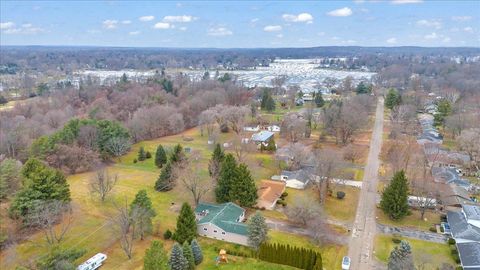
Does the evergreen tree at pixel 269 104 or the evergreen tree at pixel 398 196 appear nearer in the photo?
the evergreen tree at pixel 398 196

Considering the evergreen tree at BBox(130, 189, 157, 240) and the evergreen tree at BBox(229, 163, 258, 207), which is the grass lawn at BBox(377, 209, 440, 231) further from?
the evergreen tree at BBox(130, 189, 157, 240)

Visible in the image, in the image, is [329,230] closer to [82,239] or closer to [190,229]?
[190,229]

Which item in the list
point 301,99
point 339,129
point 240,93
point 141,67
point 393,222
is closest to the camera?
point 393,222

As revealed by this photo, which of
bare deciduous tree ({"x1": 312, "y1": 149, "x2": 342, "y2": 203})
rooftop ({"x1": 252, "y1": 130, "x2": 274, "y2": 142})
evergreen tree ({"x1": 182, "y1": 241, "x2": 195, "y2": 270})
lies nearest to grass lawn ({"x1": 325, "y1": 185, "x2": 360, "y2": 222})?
bare deciduous tree ({"x1": 312, "y1": 149, "x2": 342, "y2": 203})

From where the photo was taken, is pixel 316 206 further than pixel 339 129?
No

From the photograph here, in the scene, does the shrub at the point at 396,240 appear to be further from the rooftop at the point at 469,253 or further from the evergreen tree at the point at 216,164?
the evergreen tree at the point at 216,164

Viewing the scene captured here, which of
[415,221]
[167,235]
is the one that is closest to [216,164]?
[167,235]

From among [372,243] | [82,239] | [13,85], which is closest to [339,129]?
[372,243]

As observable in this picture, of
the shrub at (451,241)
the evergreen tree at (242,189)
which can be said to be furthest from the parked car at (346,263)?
the evergreen tree at (242,189)
